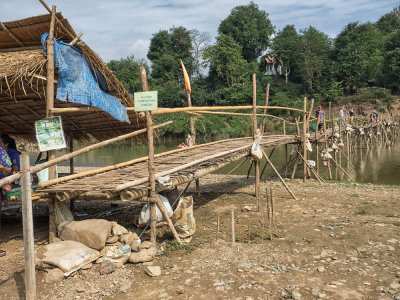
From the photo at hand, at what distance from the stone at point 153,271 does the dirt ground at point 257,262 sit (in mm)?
58

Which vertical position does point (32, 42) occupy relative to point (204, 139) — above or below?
above

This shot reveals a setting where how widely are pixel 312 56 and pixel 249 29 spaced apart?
429 inches

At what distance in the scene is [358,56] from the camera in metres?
33.0

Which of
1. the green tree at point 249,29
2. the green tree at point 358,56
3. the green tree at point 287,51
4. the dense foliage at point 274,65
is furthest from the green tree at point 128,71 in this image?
the green tree at point 358,56

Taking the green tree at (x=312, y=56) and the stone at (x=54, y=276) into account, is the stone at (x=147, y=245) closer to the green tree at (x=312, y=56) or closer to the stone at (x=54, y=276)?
the stone at (x=54, y=276)

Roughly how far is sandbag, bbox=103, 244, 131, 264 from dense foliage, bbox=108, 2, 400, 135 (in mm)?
24325

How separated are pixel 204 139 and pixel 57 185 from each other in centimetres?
2442

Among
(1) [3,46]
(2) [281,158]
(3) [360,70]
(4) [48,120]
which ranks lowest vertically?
(2) [281,158]

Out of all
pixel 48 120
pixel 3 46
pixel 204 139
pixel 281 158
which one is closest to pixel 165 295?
pixel 48 120

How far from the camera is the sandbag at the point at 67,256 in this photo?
3.52 metres

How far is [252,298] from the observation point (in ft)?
10.3

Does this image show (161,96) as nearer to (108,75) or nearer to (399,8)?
(108,75)

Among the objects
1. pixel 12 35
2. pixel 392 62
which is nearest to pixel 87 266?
pixel 12 35

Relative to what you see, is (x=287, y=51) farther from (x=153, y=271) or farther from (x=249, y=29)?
(x=153, y=271)
